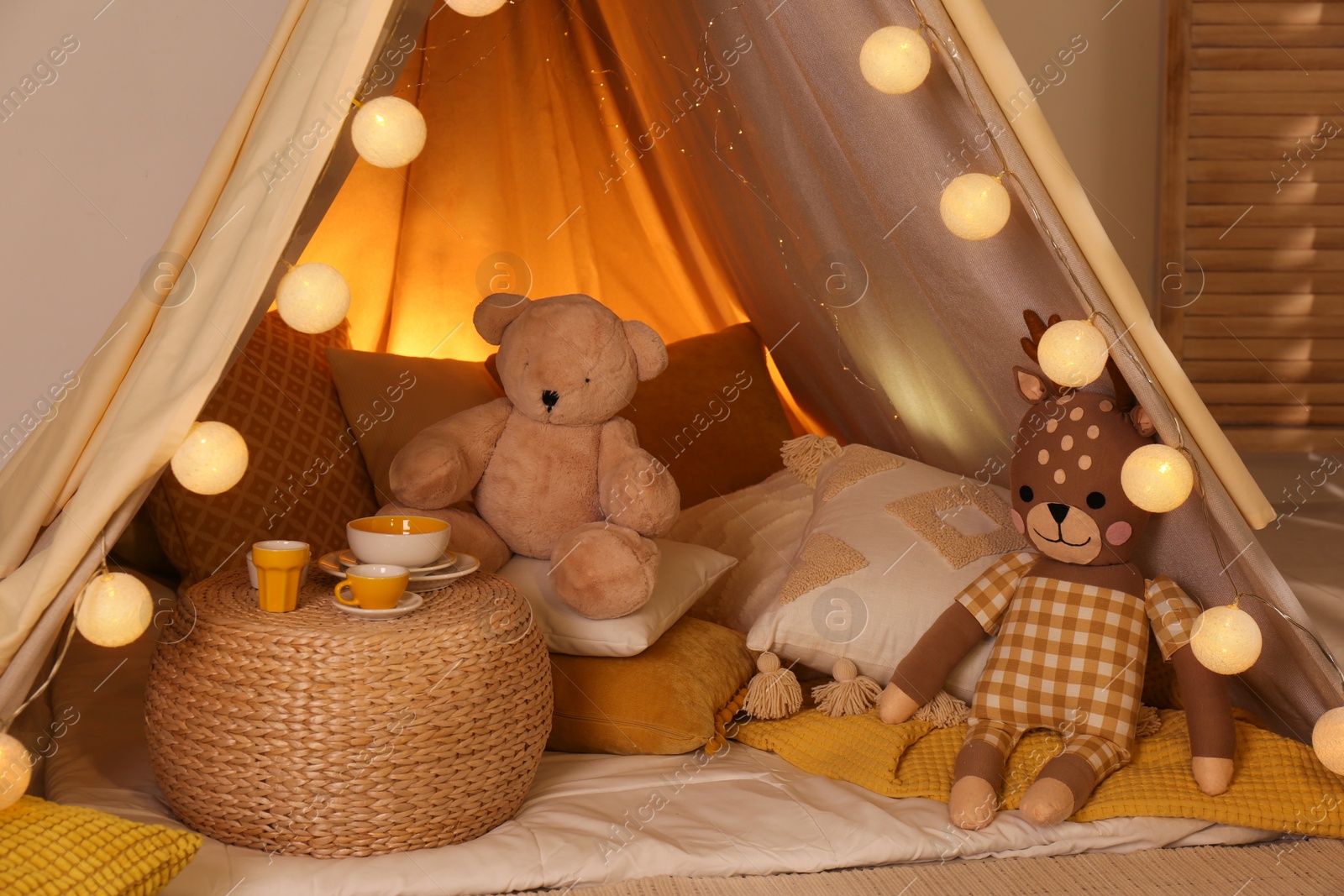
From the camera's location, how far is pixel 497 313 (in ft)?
5.44

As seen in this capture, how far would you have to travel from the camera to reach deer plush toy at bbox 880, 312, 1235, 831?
1392mm

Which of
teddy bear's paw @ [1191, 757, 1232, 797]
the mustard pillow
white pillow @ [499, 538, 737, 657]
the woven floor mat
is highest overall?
white pillow @ [499, 538, 737, 657]

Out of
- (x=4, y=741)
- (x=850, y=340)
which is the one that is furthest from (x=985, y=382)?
(x=4, y=741)

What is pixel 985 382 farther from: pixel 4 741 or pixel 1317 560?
pixel 4 741

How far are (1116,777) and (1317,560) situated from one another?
112cm

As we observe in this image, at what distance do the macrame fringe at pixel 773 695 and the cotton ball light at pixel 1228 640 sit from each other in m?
0.58

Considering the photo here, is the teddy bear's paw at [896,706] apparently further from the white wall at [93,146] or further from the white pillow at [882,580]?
the white wall at [93,146]

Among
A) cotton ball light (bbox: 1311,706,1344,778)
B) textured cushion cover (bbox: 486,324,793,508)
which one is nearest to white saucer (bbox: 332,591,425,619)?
textured cushion cover (bbox: 486,324,793,508)

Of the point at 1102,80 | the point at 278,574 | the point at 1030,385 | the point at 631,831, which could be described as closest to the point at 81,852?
the point at 278,574

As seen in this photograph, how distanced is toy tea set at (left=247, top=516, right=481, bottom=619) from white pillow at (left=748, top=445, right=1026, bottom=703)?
1.77ft

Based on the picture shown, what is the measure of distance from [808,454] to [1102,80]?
1.68m

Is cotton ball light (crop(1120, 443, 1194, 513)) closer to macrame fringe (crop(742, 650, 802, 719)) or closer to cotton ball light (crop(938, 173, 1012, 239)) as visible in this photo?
cotton ball light (crop(938, 173, 1012, 239))

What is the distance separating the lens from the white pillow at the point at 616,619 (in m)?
1.51

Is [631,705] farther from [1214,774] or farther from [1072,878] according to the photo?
[1214,774]
